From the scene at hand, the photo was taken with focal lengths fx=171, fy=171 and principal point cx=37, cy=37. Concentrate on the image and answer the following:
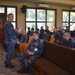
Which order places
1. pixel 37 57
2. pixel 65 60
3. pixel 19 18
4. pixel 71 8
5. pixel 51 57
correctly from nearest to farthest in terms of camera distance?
pixel 65 60 < pixel 51 57 < pixel 37 57 < pixel 19 18 < pixel 71 8

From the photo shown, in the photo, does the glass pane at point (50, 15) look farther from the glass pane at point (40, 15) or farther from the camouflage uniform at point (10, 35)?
the camouflage uniform at point (10, 35)

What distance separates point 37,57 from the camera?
4.25m

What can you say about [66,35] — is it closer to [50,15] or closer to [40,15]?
[40,15]

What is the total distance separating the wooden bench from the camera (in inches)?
121

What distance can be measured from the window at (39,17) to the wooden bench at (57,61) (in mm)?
7756

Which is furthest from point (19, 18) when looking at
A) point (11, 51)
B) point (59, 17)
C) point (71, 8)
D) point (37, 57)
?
point (37, 57)

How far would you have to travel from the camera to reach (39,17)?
12211 mm

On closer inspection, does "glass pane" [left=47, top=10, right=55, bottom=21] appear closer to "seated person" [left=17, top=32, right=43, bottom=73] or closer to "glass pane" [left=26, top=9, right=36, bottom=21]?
"glass pane" [left=26, top=9, right=36, bottom=21]

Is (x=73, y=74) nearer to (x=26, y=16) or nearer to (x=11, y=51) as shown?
(x=11, y=51)

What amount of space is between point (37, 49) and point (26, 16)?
7.67 m

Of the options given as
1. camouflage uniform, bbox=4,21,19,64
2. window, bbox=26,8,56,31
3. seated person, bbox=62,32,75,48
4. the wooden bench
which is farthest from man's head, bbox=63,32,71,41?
window, bbox=26,8,56,31

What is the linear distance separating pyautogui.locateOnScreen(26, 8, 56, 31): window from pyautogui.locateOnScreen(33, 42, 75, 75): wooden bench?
7.76 metres

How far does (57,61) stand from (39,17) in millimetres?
8824

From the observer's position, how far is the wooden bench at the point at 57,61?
3.07m
